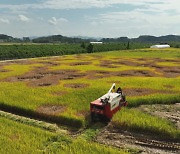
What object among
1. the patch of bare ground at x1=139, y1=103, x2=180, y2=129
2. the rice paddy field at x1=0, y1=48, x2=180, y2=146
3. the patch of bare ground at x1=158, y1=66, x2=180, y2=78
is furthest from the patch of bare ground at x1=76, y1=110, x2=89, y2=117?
the patch of bare ground at x1=158, y1=66, x2=180, y2=78

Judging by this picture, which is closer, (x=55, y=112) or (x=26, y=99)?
(x=55, y=112)

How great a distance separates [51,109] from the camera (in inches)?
869

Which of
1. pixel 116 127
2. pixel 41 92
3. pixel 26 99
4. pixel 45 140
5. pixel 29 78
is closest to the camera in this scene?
pixel 45 140

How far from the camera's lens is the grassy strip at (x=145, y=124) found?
17.4 m

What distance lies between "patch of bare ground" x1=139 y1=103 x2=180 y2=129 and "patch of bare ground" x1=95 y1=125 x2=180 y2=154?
2686mm

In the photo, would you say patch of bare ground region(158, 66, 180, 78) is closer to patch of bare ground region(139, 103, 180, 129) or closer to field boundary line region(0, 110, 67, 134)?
patch of bare ground region(139, 103, 180, 129)

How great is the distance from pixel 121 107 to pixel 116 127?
330cm

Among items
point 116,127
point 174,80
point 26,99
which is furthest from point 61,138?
point 174,80

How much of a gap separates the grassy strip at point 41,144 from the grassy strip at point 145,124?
11.8ft

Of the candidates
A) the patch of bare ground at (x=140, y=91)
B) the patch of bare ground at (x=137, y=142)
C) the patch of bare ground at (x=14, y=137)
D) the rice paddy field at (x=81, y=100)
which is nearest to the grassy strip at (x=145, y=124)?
the rice paddy field at (x=81, y=100)

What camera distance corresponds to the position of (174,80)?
33.2 m

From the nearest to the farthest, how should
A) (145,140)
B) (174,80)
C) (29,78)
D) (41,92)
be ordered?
(145,140)
(41,92)
(174,80)
(29,78)

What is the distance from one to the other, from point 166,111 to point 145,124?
3.97m

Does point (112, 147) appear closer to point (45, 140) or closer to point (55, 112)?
point (45, 140)
